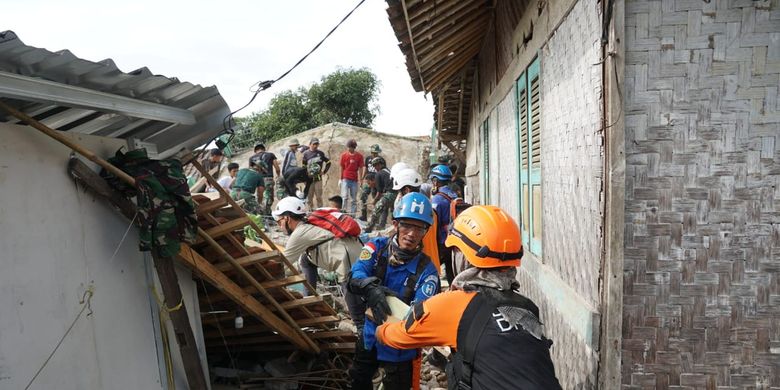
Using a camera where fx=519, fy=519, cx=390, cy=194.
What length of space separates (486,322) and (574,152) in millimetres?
1492

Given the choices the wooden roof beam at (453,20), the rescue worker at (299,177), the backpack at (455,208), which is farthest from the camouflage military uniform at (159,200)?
the rescue worker at (299,177)

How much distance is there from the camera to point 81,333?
2.78 m

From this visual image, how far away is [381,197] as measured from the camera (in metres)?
11.1

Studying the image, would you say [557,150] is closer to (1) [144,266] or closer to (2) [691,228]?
(2) [691,228]

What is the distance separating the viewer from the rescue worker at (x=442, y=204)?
589cm

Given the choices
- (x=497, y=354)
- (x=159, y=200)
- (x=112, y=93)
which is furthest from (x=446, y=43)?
(x=497, y=354)

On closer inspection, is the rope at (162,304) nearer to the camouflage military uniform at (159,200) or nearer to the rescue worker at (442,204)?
the camouflage military uniform at (159,200)

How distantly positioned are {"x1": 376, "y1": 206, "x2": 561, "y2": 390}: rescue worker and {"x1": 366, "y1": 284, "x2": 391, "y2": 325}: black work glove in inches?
16.2

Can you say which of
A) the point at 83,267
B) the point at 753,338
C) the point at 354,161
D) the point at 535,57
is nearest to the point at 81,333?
the point at 83,267

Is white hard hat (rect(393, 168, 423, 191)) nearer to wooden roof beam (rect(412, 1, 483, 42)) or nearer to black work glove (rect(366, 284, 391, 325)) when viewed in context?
wooden roof beam (rect(412, 1, 483, 42))

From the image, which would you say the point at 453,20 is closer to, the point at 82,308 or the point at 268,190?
the point at 82,308

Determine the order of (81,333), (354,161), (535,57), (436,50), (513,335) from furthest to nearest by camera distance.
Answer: (354,161) < (436,50) < (535,57) < (81,333) < (513,335)

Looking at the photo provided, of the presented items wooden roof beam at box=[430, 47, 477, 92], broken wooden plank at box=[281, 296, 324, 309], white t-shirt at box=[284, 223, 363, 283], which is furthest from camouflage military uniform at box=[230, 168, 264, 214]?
broken wooden plank at box=[281, 296, 324, 309]

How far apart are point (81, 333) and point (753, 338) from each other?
3327mm
